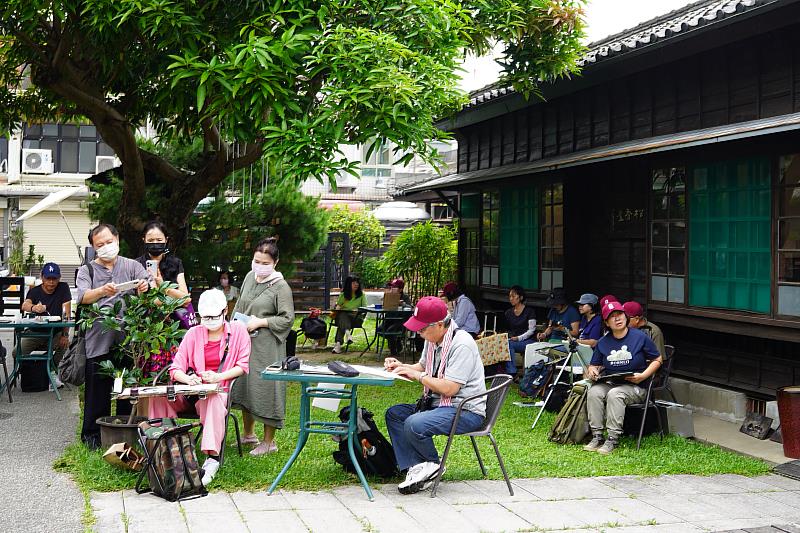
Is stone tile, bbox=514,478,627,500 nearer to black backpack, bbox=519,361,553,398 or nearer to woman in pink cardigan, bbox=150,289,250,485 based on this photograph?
woman in pink cardigan, bbox=150,289,250,485

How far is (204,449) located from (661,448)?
161 inches

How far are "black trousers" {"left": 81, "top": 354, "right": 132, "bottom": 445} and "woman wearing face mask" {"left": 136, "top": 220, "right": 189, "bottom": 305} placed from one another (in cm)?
79

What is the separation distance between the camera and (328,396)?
6.59m

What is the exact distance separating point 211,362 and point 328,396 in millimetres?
1006

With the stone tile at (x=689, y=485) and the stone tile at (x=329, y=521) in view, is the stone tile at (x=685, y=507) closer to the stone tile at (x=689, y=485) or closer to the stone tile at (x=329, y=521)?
the stone tile at (x=689, y=485)

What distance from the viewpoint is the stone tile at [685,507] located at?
605cm

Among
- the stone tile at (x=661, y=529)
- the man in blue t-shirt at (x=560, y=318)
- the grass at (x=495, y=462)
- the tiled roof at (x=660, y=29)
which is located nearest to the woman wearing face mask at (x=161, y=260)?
the grass at (x=495, y=462)

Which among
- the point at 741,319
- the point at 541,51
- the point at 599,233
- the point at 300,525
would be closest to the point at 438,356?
the point at 300,525

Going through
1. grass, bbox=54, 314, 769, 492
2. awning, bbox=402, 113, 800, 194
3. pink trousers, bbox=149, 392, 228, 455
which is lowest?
grass, bbox=54, 314, 769, 492

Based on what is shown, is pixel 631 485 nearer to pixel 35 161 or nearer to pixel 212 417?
pixel 212 417

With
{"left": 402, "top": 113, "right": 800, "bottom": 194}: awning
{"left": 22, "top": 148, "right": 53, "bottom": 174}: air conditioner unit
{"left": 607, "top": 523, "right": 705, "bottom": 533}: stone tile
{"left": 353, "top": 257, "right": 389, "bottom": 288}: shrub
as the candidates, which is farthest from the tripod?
{"left": 22, "top": 148, "right": 53, "bottom": 174}: air conditioner unit

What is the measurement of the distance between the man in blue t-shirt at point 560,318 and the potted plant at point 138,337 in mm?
5617

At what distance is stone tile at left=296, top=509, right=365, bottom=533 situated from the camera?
5531mm

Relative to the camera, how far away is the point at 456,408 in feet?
21.1
